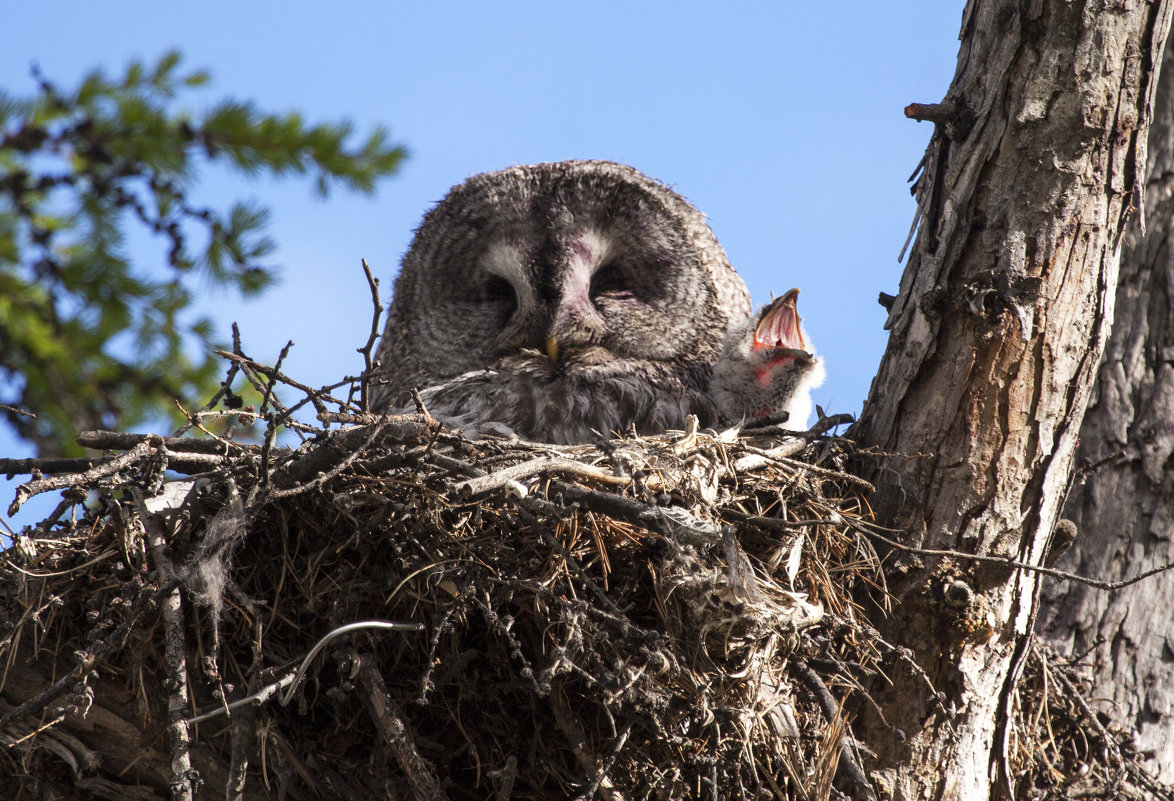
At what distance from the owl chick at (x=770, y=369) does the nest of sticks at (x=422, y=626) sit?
2.15ft

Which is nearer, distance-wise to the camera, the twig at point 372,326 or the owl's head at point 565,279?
the twig at point 372,326

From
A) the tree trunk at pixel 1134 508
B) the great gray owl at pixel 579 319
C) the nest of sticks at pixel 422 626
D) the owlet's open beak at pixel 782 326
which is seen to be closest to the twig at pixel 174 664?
the nest of sticks at pixel 422 626

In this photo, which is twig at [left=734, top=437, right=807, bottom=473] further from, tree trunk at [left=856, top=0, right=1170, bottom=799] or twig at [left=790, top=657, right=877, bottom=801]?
twig at [left=790, top=657, right=877, bottom=801]

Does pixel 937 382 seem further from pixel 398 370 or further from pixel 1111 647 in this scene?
pixel 398 370

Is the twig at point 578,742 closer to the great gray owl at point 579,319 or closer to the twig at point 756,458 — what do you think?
the twig at point 756,458

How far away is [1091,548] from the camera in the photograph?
2.99 meters

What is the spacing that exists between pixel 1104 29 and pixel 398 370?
2431mm

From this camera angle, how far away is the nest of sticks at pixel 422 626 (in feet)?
6.58

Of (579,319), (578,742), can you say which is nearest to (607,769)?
(578,742)

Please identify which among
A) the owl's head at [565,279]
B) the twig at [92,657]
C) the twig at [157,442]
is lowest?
the twig at [92,657]

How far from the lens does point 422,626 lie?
1920mm

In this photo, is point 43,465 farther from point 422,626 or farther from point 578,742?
point 578,742

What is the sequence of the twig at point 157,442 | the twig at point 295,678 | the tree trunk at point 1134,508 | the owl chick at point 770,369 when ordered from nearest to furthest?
the twig at point 295,678, the twig at point 157,442, the tree trunk at point 1134,508, the owl chick at point 770,369

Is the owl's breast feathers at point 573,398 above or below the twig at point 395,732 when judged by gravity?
above
